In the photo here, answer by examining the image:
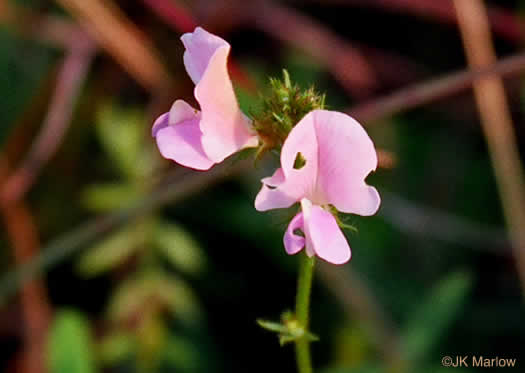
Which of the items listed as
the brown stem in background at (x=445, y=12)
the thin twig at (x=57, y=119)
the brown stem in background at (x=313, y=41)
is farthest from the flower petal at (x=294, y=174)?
the brown stem in background at (x=445, y=12)

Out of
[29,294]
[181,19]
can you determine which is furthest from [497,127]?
[29,294]

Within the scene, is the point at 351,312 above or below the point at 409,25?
below

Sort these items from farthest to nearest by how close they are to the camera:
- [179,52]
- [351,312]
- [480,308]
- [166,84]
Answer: [179,52]
[166,84]
[480,308]
[351,312]

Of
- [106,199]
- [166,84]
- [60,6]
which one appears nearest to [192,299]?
[106,199]

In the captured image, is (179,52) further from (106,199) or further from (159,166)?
(106,199)

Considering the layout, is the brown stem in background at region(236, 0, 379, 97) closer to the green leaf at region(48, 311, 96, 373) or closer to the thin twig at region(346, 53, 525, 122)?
the thin twig at region(346, 53, 525, 122)
